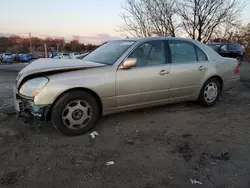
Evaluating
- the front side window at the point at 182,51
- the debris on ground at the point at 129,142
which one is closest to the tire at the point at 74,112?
the debris on ground at the point at 129,142

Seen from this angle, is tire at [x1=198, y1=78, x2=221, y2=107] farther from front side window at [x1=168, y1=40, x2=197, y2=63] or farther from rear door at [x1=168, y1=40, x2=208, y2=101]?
front side window at [x1=168, y1=40, x2=197, y2=63]

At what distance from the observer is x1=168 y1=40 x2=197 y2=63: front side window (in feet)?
12.5

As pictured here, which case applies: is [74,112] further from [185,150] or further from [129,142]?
[185,150]

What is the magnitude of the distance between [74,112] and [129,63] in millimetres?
1155

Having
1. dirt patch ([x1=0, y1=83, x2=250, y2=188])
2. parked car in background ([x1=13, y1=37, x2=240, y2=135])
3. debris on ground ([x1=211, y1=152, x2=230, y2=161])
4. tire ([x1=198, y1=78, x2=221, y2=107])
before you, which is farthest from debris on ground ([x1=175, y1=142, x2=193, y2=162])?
tire ([x1=198, y1=78, x2=221, y2=107])

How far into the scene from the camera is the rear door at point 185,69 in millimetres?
3779

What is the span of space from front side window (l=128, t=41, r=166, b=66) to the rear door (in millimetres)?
226

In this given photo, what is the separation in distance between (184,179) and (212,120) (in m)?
1.98

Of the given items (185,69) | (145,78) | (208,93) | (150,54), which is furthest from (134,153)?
(208,93)

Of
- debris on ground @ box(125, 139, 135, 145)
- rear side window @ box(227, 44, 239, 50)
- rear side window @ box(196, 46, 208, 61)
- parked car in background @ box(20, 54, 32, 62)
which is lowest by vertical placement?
debris on ground @ box(125, 139, 135, 145)

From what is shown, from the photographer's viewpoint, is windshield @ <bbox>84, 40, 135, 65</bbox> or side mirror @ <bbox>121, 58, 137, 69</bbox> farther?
windshield @ <bbox>84, 40, 135, 65</bbox>

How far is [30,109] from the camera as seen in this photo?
286 cm

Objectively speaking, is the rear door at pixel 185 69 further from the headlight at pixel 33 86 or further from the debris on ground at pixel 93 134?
the headlight at pixel 33 86

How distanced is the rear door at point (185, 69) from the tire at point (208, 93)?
20 centimetres
